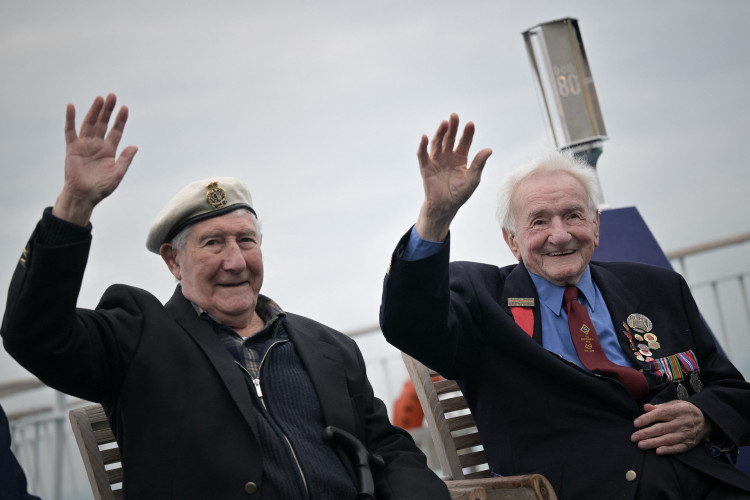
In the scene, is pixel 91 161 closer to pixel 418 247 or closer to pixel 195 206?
pixel 195 206

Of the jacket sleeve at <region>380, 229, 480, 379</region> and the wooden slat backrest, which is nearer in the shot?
the jacket sleeve at <region>380, 229, 480, 379</region>

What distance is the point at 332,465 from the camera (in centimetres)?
229

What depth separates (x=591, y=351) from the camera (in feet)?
8.50

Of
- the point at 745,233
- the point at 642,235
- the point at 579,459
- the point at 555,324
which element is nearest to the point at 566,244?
the point at 555,324

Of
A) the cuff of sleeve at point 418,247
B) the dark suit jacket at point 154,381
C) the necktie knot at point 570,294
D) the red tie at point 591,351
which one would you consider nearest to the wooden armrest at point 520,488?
the dark suit jacket at point 154,381

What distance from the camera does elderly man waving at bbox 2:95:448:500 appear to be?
1.97m

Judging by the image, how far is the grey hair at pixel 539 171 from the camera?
283 cm

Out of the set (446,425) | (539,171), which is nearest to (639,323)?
(539,171)

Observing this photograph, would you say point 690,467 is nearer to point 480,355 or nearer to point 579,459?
point 579,459

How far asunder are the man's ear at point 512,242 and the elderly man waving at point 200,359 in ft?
2.29

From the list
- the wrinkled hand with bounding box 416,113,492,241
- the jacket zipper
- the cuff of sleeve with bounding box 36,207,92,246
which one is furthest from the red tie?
the cuff of sleeve with bounding box 36,207,92,246

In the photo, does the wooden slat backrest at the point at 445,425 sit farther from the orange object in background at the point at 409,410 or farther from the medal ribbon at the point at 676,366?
the orange object in background at the point at 409,410

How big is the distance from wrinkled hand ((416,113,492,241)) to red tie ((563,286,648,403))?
2.02 feet

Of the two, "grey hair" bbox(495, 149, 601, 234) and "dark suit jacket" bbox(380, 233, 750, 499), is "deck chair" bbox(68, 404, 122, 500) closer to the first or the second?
"dark suit jacket" bbox(380, 233, 750, 499)
